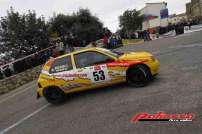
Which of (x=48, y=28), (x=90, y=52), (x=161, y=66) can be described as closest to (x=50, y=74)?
(x=90, y=52)

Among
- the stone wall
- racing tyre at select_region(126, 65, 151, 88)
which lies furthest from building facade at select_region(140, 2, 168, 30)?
racing tyre at select_region(126, 65, 151, 88)

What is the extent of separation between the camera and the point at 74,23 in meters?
46.2

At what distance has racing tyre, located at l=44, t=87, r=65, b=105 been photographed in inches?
429

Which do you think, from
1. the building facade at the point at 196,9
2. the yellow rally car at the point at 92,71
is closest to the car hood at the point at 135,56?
the yellow rally car at the point at 92,71

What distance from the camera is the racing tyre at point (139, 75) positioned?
1013 cm

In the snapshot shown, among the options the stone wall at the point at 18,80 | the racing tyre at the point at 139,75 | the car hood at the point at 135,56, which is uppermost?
the car hood at the point at 135,56

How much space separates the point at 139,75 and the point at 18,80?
11.0 meters

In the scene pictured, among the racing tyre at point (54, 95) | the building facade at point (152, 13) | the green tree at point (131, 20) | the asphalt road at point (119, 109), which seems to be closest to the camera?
the asphalt road at point (119, 109)

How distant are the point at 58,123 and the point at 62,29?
35.7 meters

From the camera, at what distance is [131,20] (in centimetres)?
10531

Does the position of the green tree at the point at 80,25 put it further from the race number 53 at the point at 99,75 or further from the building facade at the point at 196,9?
the building facade at the point at 196,9

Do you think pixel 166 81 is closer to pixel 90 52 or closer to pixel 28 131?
pixel 90 52

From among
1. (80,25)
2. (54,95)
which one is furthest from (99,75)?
(80,25)

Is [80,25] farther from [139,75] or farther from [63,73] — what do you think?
[139,75]
